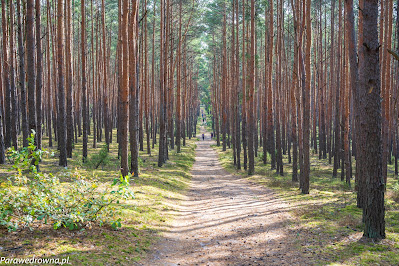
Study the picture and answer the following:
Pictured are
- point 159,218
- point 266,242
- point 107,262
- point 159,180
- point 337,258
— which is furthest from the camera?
point 159,180

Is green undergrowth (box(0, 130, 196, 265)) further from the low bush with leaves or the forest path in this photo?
the forest path

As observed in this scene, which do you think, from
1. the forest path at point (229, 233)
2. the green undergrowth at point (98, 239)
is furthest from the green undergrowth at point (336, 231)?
the green undergrowth at point (98, 239)

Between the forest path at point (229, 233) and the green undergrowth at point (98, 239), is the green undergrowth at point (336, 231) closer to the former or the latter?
the forest path at point (229, 233)

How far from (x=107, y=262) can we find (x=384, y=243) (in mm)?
5352

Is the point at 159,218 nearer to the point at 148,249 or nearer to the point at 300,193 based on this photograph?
the point at 148,249

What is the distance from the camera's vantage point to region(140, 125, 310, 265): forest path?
6074mm

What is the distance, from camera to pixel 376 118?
21.0 ft

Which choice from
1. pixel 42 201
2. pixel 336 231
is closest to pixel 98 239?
pixel 42 201

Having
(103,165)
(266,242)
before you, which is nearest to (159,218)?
(266,242)

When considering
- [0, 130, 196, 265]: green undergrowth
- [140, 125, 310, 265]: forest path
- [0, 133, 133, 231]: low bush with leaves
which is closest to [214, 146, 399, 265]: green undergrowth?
[140, 125, 310, 265]: forest path

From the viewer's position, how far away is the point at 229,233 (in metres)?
7.83

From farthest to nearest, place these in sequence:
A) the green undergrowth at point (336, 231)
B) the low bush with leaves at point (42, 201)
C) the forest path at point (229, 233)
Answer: the forest path at point (229, 233) → the green undergrowth at point (336, 231) → the low bush with leaves at point (42, 201)

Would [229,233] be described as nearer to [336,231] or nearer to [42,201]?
[336,231]

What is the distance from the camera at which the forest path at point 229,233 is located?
607 centimetres
